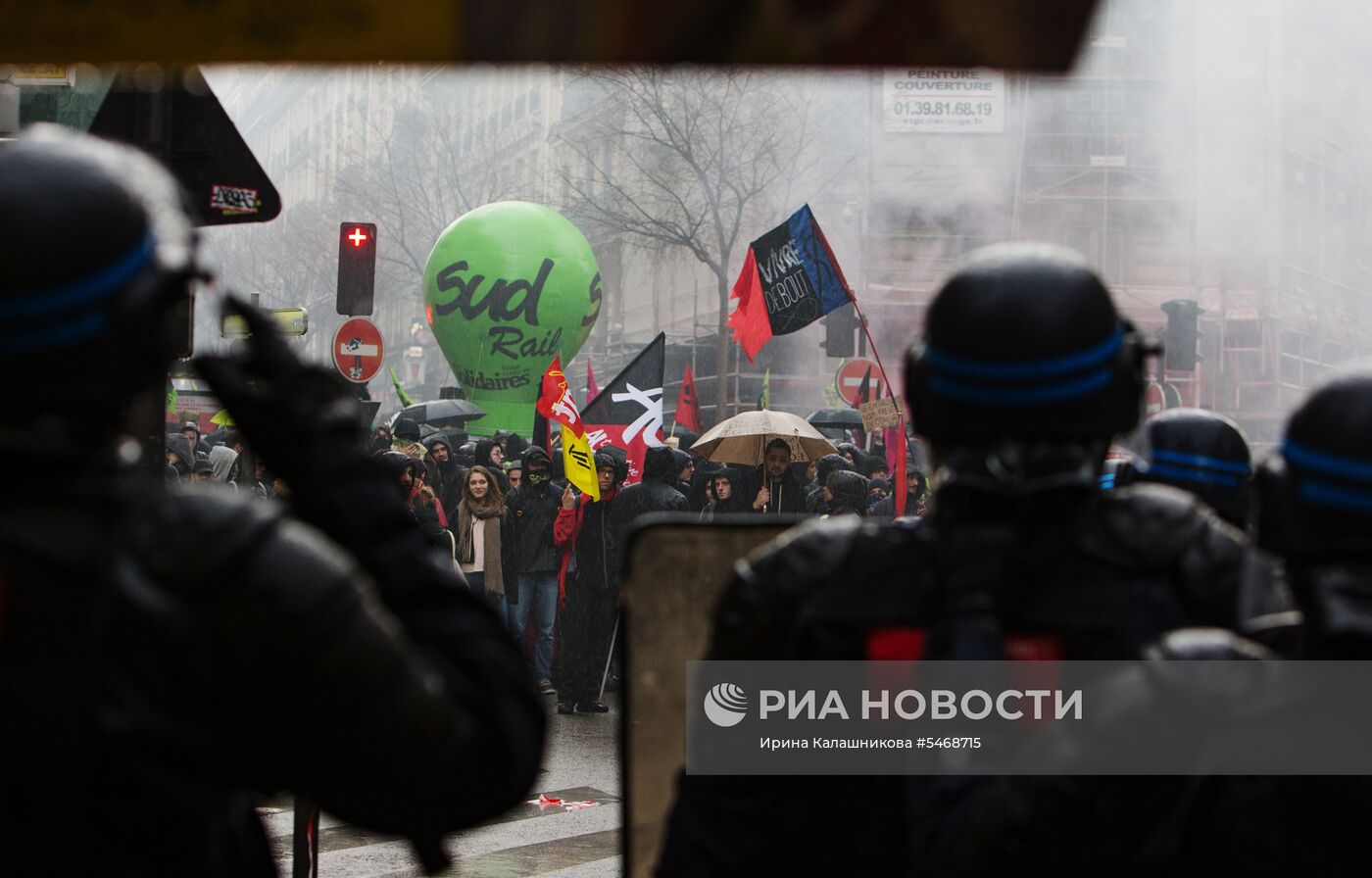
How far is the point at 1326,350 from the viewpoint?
1812 inches

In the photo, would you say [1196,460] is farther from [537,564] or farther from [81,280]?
[537,564]

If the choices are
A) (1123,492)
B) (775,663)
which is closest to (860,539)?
(775,663)

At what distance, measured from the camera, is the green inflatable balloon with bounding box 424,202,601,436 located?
23125 millimetres

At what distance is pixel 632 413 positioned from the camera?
13.5m

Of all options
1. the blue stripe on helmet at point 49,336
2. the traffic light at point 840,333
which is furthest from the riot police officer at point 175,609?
the traffic light at point 840,333

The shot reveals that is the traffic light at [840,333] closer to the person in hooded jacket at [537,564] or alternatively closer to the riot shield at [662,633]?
the person in hooded jacket at [537,564]

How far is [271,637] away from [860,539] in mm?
770

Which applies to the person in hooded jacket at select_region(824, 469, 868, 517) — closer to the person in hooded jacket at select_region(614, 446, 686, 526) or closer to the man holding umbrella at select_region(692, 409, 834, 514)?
the man holding umbrella at select_region(692, 409, 834, 514)

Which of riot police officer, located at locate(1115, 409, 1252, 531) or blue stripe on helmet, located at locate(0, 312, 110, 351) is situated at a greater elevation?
blue stripe on helmet, located at locate(0, 312, 110, 351)

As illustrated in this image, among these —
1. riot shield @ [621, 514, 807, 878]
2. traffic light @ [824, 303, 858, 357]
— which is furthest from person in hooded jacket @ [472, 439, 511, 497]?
traffic light @ [824, 303, 858, 357]

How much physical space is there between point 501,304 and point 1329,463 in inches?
871

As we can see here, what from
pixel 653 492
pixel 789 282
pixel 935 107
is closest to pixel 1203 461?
pixel 653 492

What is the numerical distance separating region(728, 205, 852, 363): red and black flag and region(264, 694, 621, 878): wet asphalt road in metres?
5.83

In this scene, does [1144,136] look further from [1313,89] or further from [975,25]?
[975,25]
